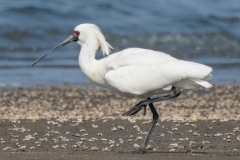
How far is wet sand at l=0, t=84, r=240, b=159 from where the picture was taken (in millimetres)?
8664

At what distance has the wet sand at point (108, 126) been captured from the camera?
866 centimetres

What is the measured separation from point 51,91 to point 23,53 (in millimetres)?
7070

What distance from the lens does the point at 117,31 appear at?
25953mm

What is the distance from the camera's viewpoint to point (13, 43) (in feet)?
75.4

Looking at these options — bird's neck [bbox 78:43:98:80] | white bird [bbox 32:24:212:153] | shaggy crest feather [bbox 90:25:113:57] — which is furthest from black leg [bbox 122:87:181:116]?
shaggy crest feather [bbox 90:25:113:57]

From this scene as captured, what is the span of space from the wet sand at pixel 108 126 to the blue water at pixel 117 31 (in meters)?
2.43

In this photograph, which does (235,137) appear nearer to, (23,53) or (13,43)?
(23,53)

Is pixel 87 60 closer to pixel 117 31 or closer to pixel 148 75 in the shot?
pixel 148 75

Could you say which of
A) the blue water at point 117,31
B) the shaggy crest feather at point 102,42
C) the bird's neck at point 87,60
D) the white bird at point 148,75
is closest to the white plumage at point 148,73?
the white bird at point 148,75

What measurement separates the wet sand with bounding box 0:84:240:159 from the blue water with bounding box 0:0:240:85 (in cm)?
243

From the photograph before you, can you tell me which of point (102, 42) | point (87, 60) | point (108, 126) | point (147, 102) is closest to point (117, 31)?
point (108, 126)

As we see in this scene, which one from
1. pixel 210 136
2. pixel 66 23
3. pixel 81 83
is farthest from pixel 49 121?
pixel 66 23

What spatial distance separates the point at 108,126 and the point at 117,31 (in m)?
15.6

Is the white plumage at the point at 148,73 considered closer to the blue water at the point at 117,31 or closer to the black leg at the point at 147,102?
the black leg at the point at 147,102
